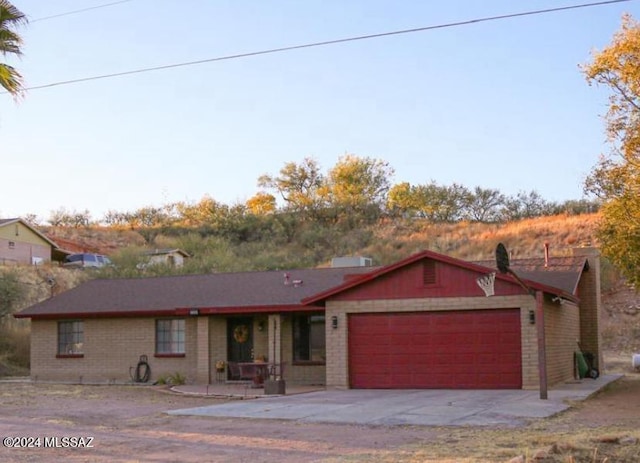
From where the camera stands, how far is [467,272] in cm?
2377

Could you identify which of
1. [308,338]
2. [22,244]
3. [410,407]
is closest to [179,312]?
[308,338]

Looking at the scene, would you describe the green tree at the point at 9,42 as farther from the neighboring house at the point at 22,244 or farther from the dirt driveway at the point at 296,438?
the neighboring house at the point at 22,244

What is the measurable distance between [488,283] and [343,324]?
175 inches

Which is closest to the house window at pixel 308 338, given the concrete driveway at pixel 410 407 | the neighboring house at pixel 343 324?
the neighboring house at pixel 343 324

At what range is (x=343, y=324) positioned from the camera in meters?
25.1

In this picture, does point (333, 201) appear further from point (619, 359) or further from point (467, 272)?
point (467, 272)

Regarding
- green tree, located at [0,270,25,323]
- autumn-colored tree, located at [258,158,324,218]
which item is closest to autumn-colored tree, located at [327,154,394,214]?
autumn-colored tree, located at [258,158,324,218]

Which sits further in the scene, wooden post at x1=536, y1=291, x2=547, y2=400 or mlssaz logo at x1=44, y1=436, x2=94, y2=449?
wooden post at x1=536, y1=291, x2=547, y2=400

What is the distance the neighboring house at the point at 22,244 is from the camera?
61406 millimetres

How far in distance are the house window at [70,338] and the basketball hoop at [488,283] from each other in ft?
48.8

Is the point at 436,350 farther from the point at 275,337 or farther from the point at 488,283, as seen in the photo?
the point at 275,337

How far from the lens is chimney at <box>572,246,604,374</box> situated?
97.4ft

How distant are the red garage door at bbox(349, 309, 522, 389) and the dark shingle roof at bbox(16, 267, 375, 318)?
282 cm

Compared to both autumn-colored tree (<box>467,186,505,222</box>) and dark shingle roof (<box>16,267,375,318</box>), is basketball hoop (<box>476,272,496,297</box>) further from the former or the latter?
autumn-colored tree (<box>467,186,505,222</box>)
